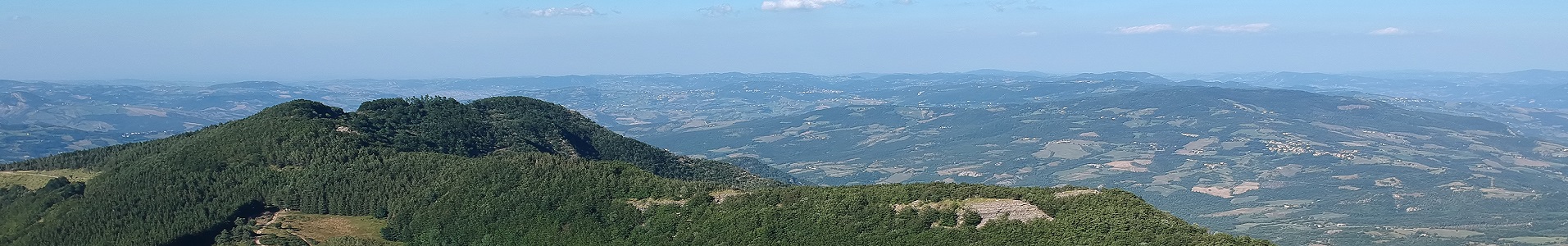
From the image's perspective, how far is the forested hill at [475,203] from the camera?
61.2 meters

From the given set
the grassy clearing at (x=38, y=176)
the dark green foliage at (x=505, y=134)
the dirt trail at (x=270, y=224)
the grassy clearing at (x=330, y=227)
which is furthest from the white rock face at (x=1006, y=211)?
the grassy clearing at (x=38, y=176)

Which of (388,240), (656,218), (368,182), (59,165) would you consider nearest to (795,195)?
(656,218)

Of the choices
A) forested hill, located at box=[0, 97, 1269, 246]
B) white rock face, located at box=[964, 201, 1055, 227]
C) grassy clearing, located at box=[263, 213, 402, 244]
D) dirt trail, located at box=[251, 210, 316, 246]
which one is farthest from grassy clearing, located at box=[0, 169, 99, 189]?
white rock face, located at box=[964, 201, 1055, 227]

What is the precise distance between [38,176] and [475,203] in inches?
1726

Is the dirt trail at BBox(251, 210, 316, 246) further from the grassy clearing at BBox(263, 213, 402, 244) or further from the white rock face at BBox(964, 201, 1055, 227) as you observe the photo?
the white rock face at BBox(964, 201, 1055, 227)

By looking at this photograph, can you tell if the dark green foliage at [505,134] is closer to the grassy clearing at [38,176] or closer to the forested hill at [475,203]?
the forested hill at [475,203]

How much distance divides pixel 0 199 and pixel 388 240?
116 feet

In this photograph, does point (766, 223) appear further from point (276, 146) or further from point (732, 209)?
point (276, 146)

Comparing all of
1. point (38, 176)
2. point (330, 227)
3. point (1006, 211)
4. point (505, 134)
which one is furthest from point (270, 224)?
point (1006, 211)

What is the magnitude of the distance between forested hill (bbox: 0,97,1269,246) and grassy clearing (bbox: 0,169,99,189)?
0.90 metres

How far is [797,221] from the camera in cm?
6556

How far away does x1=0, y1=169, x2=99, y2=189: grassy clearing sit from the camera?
3369 inches

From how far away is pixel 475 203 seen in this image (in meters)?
74.6

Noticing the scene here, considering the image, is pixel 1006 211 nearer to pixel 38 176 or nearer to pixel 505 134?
pixel 505 134
